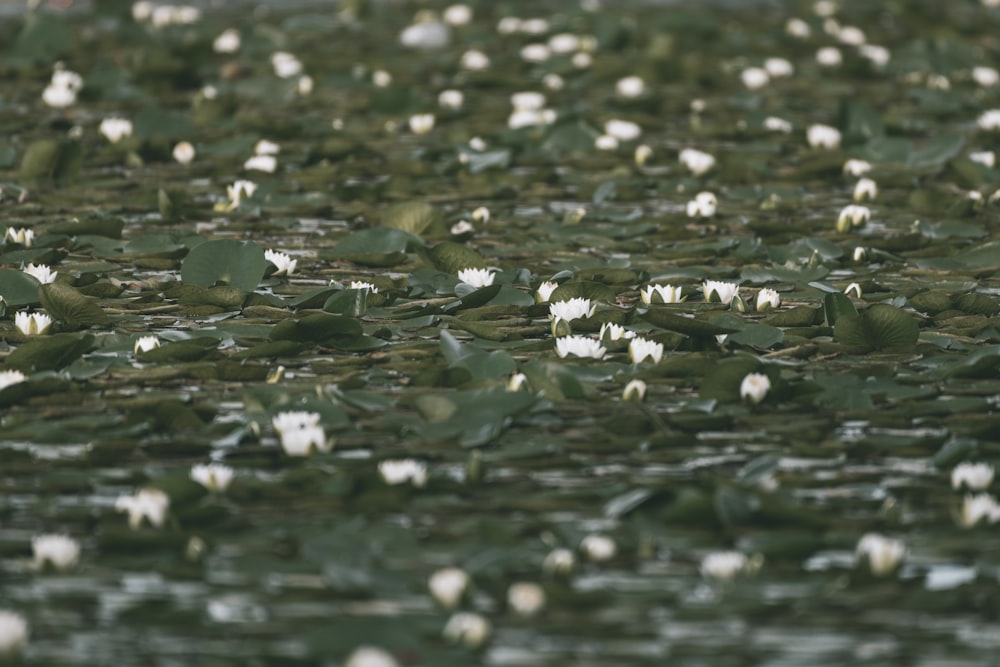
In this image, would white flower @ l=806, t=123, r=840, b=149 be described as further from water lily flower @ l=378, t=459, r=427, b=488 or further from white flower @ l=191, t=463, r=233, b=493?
white flower @ l=191, t=463, r=233, b=493

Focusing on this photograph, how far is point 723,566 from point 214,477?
1.03 m

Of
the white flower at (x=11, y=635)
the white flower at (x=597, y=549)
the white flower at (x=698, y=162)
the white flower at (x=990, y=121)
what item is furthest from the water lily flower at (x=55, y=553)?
the white flower at (x=990, y=121)

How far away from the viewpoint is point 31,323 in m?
4.30

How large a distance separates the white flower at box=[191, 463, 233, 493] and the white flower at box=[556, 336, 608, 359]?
113 centimetres

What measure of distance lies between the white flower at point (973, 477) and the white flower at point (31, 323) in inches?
93.5

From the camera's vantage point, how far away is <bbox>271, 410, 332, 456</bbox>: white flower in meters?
3.43

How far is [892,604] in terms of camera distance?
2781 millimetres

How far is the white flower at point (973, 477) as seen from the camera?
3.25m

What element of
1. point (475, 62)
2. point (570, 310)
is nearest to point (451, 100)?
point (475, 62)

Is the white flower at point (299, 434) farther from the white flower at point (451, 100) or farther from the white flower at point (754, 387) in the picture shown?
the white flower at point (451, 100)

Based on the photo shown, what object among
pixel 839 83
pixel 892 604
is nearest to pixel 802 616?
pixel 892 604

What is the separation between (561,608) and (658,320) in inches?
62.3

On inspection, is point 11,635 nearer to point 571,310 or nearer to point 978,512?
point 978,512

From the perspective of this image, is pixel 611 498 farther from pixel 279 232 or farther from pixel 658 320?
pixel 279 232
